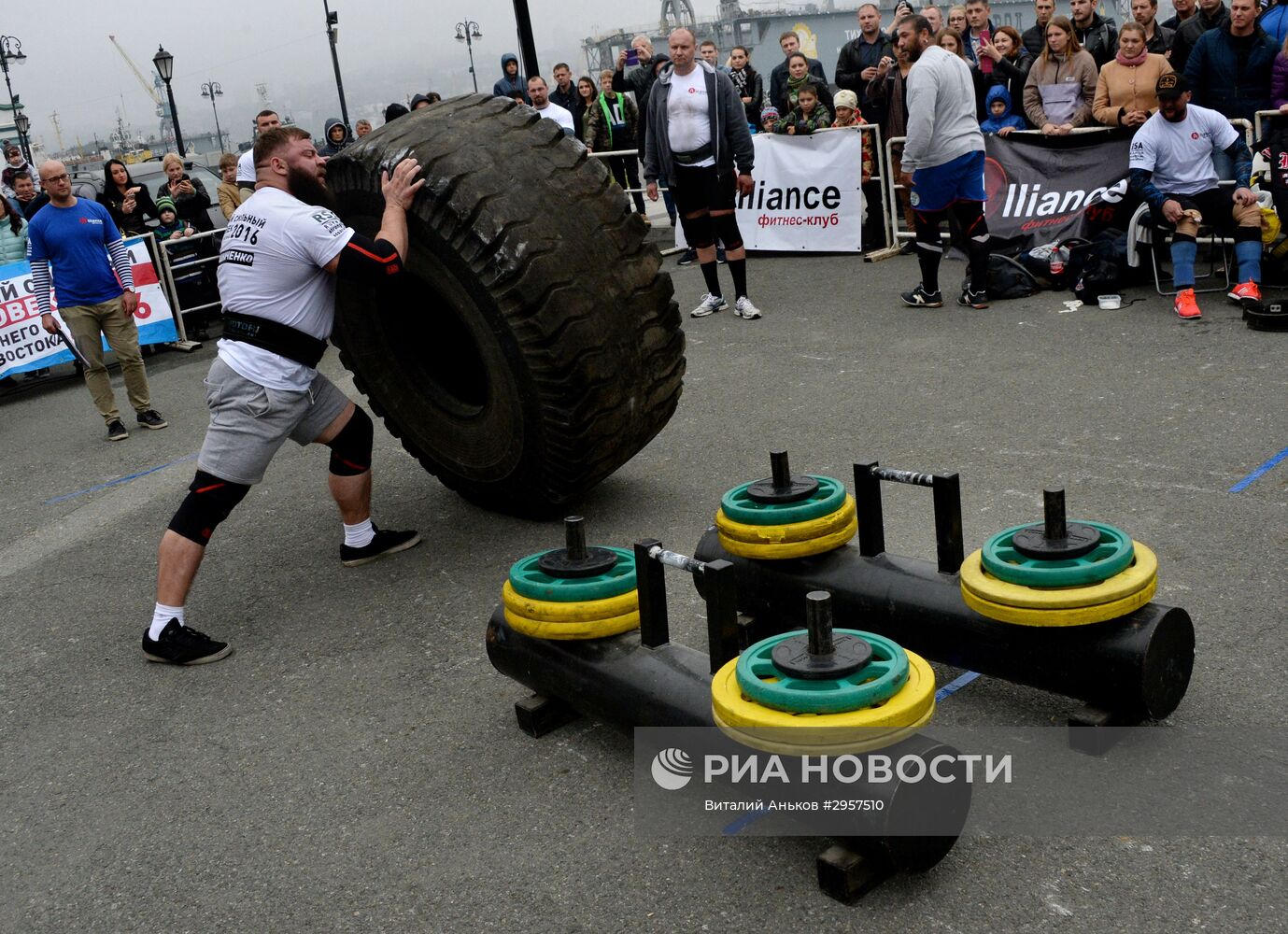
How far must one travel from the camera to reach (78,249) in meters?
8.78

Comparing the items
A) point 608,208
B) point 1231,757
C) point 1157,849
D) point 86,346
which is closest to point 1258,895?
point 1157,849

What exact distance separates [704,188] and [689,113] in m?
0.57

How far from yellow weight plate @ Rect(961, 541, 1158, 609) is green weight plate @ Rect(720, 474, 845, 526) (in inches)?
25.0

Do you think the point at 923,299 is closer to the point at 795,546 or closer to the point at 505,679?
the point at 795,546

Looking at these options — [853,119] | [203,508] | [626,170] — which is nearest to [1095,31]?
[853,119]

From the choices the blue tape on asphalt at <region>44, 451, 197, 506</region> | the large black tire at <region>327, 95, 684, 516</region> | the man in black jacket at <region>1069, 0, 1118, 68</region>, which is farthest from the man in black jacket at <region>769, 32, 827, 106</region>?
the large black tire at <region>327, 95, 684, 516</region>

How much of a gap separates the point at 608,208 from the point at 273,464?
3.26m

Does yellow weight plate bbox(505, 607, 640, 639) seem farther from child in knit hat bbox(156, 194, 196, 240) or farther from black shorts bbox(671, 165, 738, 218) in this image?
child in knit hat bbox(156, 194, 196, 240)

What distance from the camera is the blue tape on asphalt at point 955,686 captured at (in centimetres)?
389

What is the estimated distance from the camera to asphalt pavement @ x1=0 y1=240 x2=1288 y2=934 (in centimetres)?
306

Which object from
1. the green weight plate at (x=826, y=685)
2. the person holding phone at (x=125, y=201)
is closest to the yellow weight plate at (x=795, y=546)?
the green weight plate at (x=826, y=685)

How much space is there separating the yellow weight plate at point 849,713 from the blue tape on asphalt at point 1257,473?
293 centimetres

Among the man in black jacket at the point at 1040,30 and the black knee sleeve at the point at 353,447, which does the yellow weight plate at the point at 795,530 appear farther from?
the man in black jacket at the point at 1040,30

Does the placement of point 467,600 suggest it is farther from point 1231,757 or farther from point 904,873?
point 1231,757
